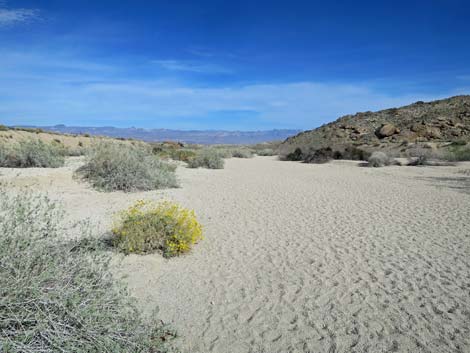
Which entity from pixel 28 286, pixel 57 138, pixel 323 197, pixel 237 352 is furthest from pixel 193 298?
pixel 57 138

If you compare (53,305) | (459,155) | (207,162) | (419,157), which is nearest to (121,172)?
(53,305)

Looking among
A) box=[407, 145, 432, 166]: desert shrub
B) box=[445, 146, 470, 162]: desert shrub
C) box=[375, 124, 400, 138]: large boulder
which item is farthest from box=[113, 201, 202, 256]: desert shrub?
box=[375, 124, 400, 138]: large boulder

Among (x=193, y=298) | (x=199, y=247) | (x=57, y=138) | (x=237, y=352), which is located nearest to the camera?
(x=237, y=352)

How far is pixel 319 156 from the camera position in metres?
26.7

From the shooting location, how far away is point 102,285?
3.04 metres

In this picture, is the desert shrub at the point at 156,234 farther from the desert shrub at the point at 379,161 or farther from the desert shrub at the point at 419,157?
the desert shrub at the point at 419,157

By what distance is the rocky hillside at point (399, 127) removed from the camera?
3328 centimetres

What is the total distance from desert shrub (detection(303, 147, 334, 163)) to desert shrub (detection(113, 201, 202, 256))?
2169 cm

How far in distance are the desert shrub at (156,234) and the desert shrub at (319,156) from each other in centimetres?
2169

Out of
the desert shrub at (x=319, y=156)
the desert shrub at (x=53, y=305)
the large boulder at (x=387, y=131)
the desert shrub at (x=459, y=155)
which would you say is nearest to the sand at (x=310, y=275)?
the desert shrub at (x=53, y=305)

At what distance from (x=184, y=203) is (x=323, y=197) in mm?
4799

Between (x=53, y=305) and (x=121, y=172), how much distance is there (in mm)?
9281

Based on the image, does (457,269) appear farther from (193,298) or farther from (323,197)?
(323,197)

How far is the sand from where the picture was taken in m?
3.65
